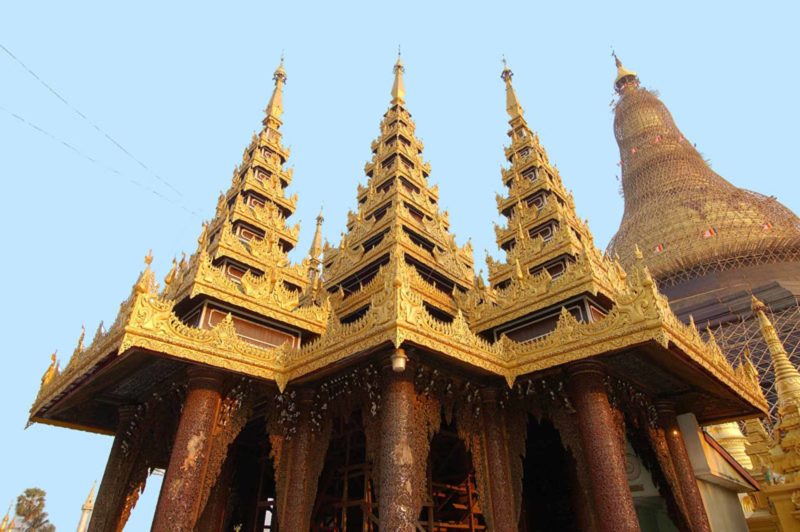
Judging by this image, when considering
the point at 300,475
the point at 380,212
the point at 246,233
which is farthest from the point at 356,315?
the point at 300,475

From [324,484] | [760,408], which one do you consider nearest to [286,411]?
[324,484]

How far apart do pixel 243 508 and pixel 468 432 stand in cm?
951

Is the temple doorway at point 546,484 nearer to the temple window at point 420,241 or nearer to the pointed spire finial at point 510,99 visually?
the temple window at point 420,241

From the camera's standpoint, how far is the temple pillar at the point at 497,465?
38.8 feet

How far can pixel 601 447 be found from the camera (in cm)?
1089

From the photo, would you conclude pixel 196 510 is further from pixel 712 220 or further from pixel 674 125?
pixel 674 125

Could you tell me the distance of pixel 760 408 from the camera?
47.6 feet

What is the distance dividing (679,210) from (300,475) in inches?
1628

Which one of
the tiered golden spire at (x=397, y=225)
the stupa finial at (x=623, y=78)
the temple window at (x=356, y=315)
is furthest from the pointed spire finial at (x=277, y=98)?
the stupa finial at (x=623, y=78)

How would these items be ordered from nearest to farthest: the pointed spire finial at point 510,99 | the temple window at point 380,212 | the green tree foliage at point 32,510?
the temple window at point 380,212 < the pointed spire finial at point 510,99 < the green tree foliage at point 32,510

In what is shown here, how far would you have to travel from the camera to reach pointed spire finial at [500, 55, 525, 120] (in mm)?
26381

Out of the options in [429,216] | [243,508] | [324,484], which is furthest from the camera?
[429,216]

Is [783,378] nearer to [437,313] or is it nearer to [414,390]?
[437,313]

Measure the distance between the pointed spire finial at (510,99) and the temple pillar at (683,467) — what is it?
654 inches
